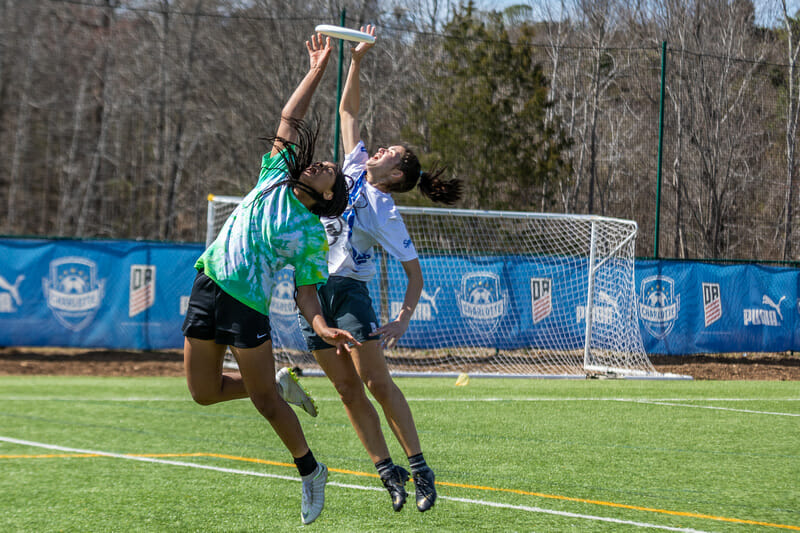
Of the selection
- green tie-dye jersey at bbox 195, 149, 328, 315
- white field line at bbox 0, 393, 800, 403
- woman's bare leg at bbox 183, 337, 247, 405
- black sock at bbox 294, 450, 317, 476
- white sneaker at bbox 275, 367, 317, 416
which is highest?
green tie-dye jersey at bbox 195, 149, 328, 315

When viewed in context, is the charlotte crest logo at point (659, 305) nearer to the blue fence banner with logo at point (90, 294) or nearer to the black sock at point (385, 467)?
the blue fence banner with logo at point (90, 294)

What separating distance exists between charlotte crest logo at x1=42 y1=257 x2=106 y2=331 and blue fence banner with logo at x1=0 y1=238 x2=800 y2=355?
18 mm

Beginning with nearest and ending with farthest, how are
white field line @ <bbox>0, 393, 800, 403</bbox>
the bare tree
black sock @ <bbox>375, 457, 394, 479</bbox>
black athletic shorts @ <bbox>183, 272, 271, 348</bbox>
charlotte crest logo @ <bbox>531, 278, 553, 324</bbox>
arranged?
1. black athletic shorts @ <bbox>183, 272, 271, 348</bbox>
2. black sock @ <bbox>375, 457, 394, 479</bbox>
3. white field line @ <bbox>0, 393, 800, 403</bbox>
4. charlotte crest logo @ <bbox>531, 278, 553, 324</bbox>
5. the bare tree

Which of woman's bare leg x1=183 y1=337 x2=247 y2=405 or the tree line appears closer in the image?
woman's bare leg x1=183 y1=337 x2=247 y2=405

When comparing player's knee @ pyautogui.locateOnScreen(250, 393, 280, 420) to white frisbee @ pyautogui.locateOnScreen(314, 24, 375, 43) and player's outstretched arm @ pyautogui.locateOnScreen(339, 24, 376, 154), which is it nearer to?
player's outstretched arm @ pyautogui.locateOnScreen(339, 24, 376, 154)

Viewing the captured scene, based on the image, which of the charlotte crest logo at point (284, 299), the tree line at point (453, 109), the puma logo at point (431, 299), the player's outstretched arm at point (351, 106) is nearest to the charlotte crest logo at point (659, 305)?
the tree line at point (453, 109)

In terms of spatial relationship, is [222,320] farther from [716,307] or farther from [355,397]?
[716,307]

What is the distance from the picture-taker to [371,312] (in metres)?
5.23

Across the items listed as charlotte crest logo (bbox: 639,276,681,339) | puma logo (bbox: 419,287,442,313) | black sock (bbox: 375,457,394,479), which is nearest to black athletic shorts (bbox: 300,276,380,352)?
black sock (bbox: 375,457,394,479)

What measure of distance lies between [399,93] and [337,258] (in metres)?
14.9

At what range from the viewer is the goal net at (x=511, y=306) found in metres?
15.1

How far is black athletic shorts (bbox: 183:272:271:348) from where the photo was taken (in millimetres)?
4516

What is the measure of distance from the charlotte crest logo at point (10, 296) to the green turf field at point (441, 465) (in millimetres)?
3455

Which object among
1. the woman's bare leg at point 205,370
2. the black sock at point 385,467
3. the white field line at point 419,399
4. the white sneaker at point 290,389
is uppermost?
the woman's bare leg at point 205,370
